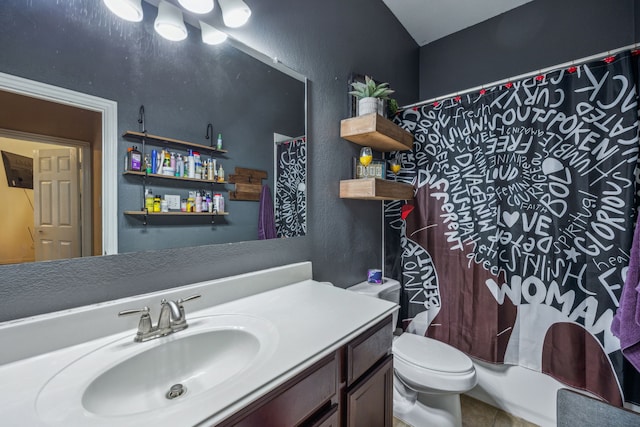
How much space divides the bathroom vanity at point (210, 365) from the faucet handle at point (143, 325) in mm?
18

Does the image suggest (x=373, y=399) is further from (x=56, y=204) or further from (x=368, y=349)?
(x=56, y=204)

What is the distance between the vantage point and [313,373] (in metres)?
0.69

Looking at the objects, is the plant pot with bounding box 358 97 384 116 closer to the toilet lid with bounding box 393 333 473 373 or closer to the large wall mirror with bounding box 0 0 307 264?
the large wall mirror with bounding box 0 0 307 264

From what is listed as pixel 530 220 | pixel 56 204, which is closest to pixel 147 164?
pixel 56 204

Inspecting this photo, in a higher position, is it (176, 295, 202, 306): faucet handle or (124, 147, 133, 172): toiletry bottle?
(124, 147, 133, 172): toiletry bottle

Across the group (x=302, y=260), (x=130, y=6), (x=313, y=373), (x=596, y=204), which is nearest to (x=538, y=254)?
(x=596, y=204)

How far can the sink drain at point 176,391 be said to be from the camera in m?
0.71

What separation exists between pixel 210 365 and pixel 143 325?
8.8 inches

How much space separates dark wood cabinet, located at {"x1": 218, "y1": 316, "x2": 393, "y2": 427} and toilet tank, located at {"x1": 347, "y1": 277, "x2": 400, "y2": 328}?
1.87 feet

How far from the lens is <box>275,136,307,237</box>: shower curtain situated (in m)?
1.28

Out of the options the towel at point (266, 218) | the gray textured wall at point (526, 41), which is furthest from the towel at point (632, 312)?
the towel at point (266, 218)

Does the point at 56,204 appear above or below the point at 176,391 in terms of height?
above

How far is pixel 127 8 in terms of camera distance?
0.83 meters

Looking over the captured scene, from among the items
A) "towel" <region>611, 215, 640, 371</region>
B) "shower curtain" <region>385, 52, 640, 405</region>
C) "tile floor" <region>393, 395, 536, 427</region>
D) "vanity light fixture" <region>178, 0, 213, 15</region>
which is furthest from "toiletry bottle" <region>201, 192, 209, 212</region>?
"towel" <region>611, 215, 640, 371</region>
